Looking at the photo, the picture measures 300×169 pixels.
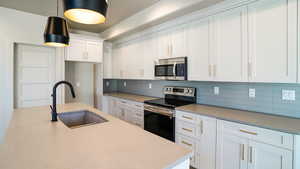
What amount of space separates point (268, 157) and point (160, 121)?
4.90ft

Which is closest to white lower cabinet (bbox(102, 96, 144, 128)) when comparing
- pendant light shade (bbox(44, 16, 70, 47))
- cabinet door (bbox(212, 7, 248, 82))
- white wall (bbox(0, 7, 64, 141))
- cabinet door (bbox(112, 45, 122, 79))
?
cabinet door (bbox(112, 45, 122, 79))

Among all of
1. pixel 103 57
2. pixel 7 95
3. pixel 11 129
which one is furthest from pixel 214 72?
pixel 7 95

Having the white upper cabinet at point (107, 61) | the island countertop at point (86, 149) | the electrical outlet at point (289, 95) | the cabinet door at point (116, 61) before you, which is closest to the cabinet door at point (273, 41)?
the electrical outlet at point (289, 95)

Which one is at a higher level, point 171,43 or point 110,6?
point 110,6

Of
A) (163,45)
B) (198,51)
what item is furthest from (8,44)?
(198,51)

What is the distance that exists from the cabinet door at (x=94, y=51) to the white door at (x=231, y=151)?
138 inches

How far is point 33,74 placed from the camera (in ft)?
10.5

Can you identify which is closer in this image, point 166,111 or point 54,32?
point 54,32

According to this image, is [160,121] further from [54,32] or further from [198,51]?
[54,32]

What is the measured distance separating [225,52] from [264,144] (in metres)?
1.20

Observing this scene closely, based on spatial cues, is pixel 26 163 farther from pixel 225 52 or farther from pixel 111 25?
pixel 111 25

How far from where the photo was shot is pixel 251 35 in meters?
1.81

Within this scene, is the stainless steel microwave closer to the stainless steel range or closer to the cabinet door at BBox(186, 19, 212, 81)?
the cabinet door at BBox(186, 19, 212, 81)

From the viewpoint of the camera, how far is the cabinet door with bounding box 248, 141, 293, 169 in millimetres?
1390
